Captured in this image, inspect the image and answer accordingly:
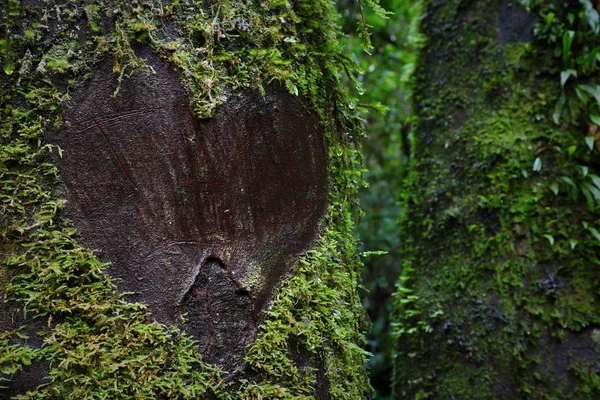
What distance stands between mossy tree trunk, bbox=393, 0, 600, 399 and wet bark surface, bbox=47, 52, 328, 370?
2234 mm

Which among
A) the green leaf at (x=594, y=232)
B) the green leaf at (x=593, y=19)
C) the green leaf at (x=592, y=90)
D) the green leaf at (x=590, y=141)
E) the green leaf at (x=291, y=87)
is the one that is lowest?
the green leaf at (x=594, y=232)

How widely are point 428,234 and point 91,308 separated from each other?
2668mm

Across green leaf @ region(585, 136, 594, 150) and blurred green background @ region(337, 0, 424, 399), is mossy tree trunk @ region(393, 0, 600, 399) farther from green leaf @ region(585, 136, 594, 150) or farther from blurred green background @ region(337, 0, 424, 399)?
blurred green background @ region(337, 0, 424, 399)

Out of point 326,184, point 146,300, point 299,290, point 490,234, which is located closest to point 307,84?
point 326,184

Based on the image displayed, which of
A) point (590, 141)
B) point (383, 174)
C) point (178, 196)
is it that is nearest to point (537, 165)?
point (590, 141)

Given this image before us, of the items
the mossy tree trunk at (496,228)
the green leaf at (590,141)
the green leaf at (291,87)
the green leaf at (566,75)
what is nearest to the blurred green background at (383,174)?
the mossy tree trunk at (496,228)

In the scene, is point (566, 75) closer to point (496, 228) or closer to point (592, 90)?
point (592, 90)

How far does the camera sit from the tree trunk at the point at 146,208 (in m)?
1.00

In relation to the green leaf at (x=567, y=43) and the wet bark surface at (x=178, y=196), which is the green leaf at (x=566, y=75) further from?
the wet bark surface at (x=178, y=196)

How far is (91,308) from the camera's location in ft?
3.29

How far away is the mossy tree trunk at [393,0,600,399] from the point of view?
2713 millimetres

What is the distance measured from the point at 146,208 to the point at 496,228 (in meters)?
2.51

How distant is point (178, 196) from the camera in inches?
41.6

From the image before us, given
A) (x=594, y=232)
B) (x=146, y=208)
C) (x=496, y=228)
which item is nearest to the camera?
(x=146, y=208)
